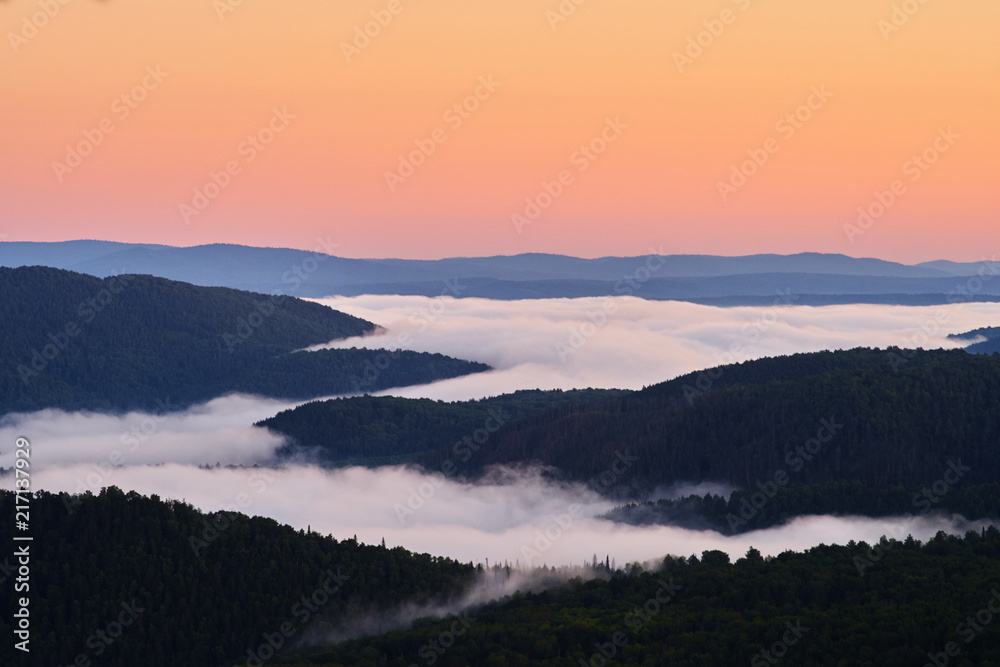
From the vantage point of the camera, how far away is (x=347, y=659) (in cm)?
10781

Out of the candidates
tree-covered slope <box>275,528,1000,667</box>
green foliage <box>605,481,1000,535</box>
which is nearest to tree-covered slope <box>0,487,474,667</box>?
tree-covered slope <box>275,528,1000,667</box>

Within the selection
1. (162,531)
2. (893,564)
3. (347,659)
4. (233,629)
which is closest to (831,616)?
(893,564)

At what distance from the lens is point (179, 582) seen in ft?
419

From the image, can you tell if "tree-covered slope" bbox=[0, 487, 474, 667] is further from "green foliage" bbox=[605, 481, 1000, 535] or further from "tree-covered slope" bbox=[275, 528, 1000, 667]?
"green foliage" bbox=[605, 481, 1000, 535]

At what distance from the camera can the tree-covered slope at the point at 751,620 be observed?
95875 mm

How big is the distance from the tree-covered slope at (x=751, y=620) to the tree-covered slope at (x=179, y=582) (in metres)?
9.27

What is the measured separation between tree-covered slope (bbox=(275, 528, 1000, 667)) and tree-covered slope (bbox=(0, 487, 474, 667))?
9269 millimetres

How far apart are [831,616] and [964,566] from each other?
20.5 meters

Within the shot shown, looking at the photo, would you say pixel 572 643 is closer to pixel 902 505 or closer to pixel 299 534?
pixel 299 534

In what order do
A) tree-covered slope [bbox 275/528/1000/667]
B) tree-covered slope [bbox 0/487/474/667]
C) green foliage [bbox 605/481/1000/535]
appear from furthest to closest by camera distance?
green foliage [bbox 605/481/1000/535]
tree-covered slope [bbox 0/487/474/667]
tree-covered slope [bbox 275/528/1000/667]

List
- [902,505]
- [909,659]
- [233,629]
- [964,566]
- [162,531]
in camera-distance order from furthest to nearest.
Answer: [902,505] < [162,531] < [233,629] < [964,566] < [909,659]

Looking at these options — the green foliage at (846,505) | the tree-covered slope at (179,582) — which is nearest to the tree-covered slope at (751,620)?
the tree-covered slope at (179,582)

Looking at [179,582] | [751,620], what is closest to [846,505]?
[751,620]

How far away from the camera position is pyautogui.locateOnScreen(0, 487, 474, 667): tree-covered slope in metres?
122
